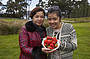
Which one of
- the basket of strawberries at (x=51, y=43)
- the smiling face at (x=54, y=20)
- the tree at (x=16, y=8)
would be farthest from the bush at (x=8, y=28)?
the tree at (x=16, y=8)

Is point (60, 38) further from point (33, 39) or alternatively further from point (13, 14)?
point (13, 14)

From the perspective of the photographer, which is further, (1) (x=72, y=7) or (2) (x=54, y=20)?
(1) (x=72, y=7)

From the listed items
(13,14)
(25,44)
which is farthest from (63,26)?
(13,14)

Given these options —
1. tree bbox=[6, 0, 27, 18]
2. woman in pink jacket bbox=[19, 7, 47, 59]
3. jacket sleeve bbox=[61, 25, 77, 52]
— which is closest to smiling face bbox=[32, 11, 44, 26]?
woman in pink jacket bbox=[19, 7, 47, 59]

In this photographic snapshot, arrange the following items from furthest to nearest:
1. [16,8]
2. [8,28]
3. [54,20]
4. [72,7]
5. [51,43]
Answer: [72,7] < [16,8] < [8,28] < [54,20] < [51,43]

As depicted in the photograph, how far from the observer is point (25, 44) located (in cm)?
174

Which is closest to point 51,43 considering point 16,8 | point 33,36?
point 33,36

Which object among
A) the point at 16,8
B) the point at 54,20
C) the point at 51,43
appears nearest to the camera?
the point at 51,43

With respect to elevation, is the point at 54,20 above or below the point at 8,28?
above

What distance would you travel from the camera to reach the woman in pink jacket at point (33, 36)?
1.73 meters

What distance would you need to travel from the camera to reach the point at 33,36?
1.84 meters

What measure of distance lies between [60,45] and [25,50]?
0.51 meters

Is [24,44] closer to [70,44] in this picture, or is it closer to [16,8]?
[70,44]

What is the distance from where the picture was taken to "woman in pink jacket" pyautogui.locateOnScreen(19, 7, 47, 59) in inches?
68.2
